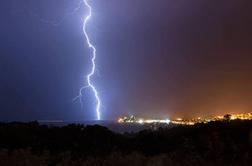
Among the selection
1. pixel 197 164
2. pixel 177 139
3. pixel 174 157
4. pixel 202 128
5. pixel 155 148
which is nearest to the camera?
pixel 197 164

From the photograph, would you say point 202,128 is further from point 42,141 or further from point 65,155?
point 65,155

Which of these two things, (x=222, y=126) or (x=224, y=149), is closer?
(x=224, y=149)

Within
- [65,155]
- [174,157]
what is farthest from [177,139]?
[65,155]

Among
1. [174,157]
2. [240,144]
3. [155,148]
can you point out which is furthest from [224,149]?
[155,148]

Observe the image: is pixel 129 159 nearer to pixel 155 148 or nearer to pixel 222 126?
pixel 155 148

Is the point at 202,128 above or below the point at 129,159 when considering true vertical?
above

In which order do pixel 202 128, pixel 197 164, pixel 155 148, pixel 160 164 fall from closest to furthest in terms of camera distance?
1. pixel 160 164
2. pixel 197 164
3. pixel 155 148
4. pixel 202 128
